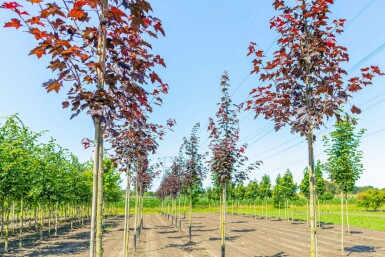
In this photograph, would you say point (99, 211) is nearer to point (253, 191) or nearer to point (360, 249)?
point (360, 249)

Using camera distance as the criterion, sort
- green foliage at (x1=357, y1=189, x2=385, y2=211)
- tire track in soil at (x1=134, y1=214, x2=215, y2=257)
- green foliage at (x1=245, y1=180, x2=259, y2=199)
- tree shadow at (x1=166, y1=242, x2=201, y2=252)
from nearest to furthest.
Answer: tire track in soil at (x1=134, y1=214, x2=215, y2=257)
tree shadow at (x1=166, y1=242, x2=201, y2=252)
green foliage at (x1=245, y1=180, x2=259, y2=199)
green foliage at (x1=357, y1=189, x2=385, y2=211)

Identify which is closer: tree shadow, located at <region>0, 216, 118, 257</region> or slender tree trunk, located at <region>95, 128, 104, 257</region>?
slender tree trunk, located at <region>95, 128, 104, 257</region>

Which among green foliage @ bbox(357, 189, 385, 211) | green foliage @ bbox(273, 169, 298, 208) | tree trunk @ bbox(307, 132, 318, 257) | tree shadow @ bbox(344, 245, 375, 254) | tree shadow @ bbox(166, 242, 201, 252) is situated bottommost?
green foliage @ bbox(357, 189, 385, 211)

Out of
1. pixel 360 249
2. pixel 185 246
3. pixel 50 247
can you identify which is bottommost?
pixel 50 247

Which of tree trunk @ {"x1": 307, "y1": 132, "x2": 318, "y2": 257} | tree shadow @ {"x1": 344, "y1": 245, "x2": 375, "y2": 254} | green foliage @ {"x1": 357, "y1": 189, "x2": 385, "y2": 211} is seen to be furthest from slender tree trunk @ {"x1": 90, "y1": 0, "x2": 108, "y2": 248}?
green foliage @ {"x1": 357, "y1": 189, "x2": 385, "y2": 211}

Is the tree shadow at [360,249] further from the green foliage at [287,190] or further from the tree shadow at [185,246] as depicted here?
the green foliage at [287,190]

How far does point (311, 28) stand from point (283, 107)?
1.88 meters

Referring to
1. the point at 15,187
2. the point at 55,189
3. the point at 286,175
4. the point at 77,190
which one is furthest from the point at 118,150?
the point at 286,175

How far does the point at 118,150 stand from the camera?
1349 cm

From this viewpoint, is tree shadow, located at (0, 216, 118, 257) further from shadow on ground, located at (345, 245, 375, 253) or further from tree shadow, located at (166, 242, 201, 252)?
shadow on ground, located at (345, 245, 375, 253)

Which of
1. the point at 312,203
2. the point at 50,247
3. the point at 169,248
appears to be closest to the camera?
the point at 312,203

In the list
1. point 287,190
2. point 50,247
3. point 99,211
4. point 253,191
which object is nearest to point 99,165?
point 99,211

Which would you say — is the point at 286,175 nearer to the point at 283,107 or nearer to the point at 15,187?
the point at 15,187

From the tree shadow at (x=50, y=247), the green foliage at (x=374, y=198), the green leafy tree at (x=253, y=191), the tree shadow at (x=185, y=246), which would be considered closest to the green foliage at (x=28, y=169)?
the tree shadow at (x=50, y=247)
